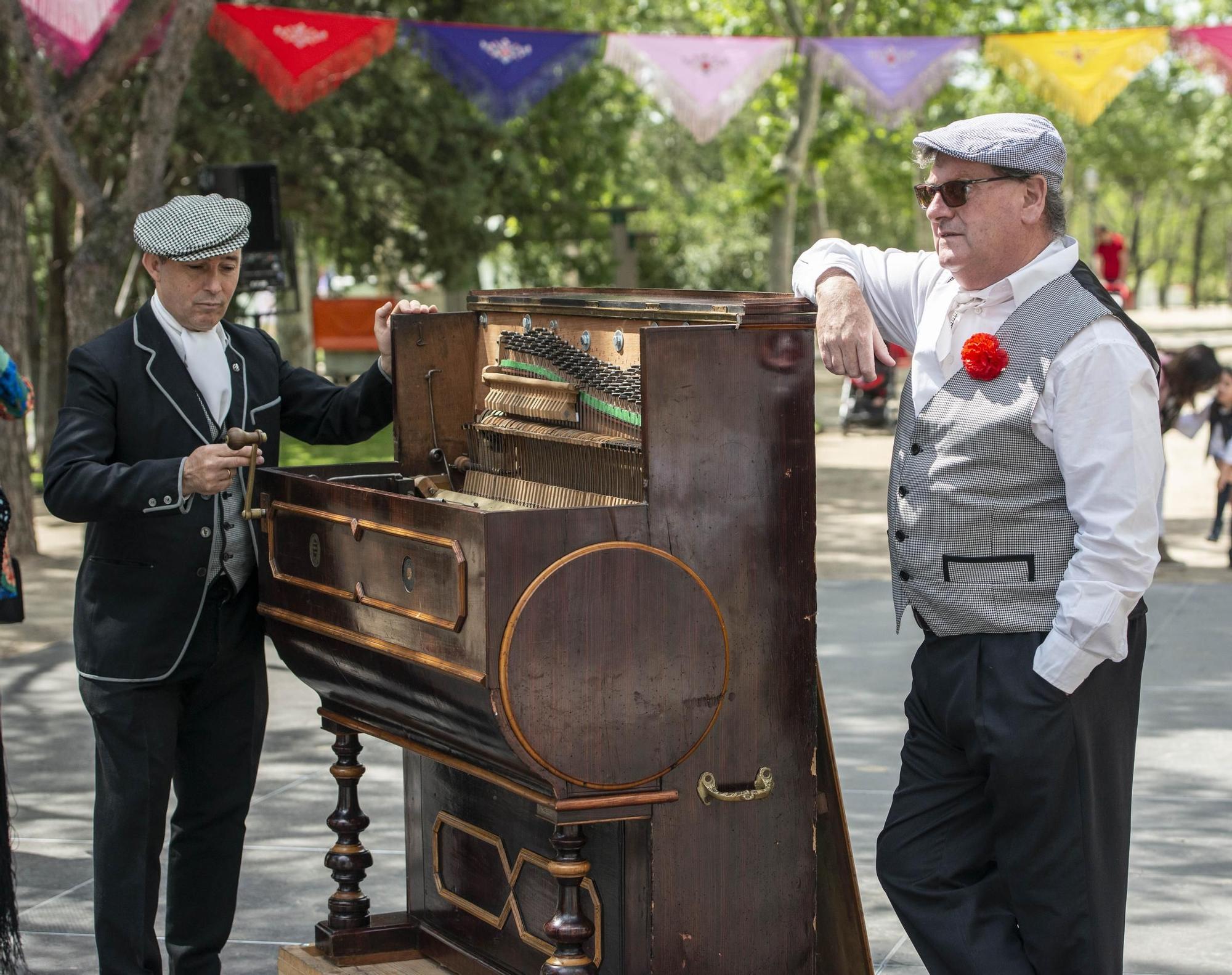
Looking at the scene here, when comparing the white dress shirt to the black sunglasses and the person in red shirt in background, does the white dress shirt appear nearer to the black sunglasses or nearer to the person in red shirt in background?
the black sunglasses

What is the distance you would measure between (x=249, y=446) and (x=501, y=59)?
29.2 ft

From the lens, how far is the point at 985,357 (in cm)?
270

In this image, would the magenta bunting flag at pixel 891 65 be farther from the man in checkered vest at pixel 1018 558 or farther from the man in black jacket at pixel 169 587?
the man in checkered vest at pixel 1018 558

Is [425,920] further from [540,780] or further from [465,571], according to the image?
[465,571]

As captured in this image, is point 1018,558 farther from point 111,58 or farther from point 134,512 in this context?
point 111,58

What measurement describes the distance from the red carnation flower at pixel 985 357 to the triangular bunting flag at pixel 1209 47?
9089 mm

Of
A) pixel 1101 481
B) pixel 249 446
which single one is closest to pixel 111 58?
pixel 249 446

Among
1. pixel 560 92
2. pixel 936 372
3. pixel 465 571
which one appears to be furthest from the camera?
pixel 560 92

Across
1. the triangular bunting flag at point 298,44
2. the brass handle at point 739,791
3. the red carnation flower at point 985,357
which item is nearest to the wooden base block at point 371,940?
the brass handle at point 739,791

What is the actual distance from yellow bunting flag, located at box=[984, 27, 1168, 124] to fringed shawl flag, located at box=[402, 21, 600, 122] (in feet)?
10.6

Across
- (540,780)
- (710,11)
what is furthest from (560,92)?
(540,780)

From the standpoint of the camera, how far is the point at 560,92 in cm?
1967

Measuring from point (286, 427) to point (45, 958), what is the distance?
1.47 metres

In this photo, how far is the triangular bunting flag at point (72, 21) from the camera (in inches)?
364
